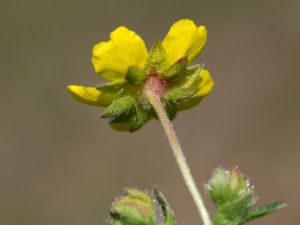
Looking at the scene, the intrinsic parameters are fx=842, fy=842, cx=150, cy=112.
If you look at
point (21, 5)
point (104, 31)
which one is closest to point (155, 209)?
point (104, 31)

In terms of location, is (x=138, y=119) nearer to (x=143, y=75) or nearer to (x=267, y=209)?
(x=143, y=75)

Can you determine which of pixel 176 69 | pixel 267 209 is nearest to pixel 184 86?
pixel 176 69

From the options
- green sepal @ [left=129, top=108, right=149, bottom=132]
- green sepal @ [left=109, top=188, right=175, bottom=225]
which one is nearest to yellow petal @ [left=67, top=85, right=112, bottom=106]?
green sepal @ [left=129, top=108, right=149, bottom=132]

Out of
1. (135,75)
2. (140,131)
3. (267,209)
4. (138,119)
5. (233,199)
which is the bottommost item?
(267,209)

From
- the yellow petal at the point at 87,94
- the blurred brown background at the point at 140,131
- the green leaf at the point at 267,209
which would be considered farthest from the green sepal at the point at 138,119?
the blurred brown background at the point at 140,131

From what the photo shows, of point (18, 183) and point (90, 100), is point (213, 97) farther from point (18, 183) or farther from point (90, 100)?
point (90, 100)

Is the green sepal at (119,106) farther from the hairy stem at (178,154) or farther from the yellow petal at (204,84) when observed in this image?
the yellow petal at (204,84)
